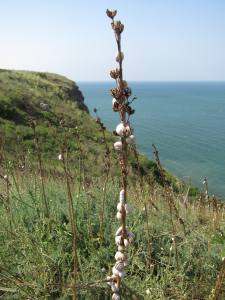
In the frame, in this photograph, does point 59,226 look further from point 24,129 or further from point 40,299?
point 24,129

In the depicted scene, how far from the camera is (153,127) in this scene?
298 ft

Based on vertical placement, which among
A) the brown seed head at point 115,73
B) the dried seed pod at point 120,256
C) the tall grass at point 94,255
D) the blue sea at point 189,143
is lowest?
the blue sea at point 189,143

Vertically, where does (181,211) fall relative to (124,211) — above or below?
below

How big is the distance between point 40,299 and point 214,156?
57717 mm

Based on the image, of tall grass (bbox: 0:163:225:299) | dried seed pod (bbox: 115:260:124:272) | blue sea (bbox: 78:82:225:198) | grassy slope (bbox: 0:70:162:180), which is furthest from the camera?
blue sea (bbox: 78:82:225:198)

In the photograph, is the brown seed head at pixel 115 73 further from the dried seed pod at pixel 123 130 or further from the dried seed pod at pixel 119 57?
the dried seed pod at pixel 123 130

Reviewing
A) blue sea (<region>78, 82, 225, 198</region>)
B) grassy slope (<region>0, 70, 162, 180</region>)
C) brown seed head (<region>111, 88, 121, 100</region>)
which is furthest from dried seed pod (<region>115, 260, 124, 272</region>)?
blue sea (<region>78, 82, 225, 198</region>)

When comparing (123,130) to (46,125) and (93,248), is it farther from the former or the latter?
(46,125)

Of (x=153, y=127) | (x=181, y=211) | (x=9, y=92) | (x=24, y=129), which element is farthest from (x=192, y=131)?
(x=181, y=211)

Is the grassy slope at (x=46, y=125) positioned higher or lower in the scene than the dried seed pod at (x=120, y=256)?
lower

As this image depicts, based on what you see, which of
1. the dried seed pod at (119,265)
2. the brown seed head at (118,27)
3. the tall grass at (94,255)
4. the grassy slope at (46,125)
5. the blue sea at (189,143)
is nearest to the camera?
the brown seed head at (118,27)

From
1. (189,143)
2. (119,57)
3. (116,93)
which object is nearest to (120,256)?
(116,93)

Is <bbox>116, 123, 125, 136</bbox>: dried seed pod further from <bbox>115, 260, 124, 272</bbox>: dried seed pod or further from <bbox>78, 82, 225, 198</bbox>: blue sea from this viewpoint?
<bbox>78, 82, 225, 198</bbox>: blue sea

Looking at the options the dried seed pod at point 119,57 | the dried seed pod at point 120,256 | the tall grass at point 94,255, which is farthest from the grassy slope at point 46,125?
the dried seed pod at point 119,57
